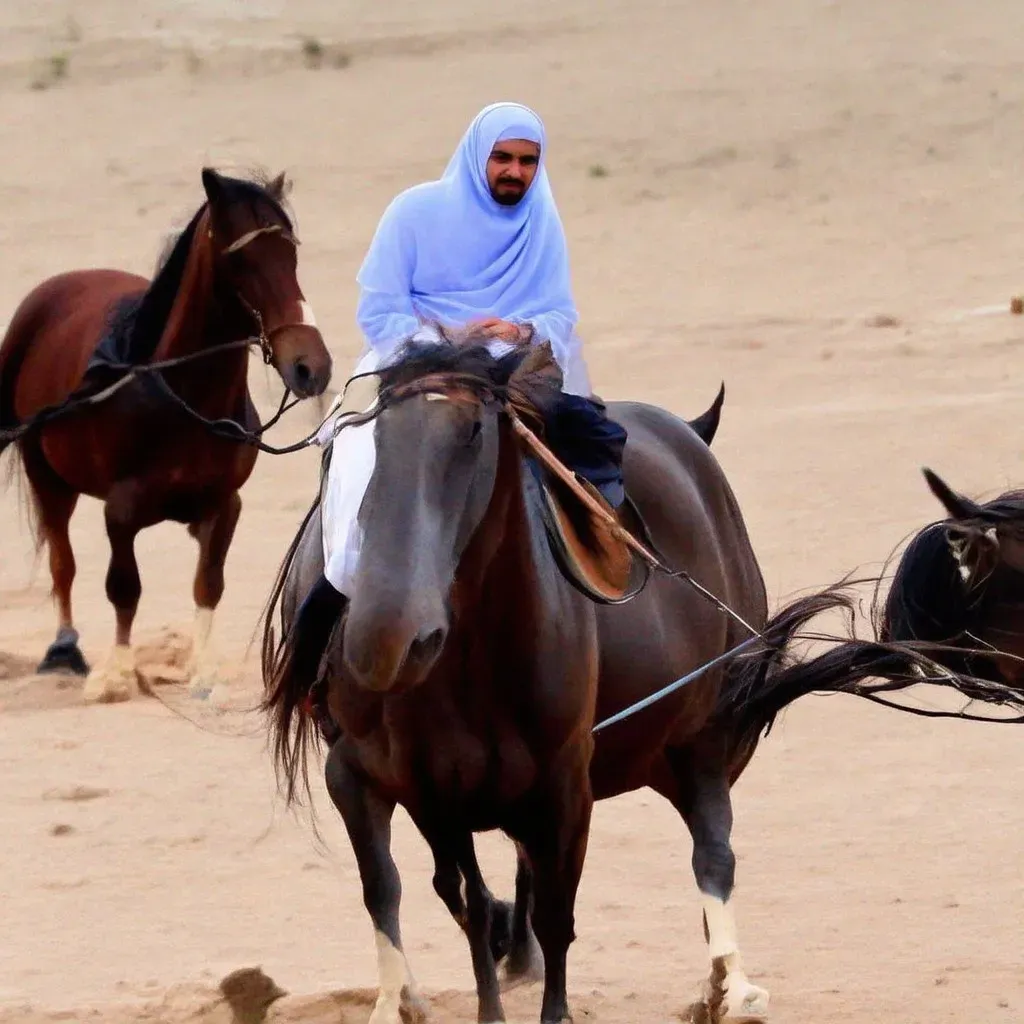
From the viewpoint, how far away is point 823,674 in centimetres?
525

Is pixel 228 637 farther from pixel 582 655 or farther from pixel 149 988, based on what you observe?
pixel 582 655

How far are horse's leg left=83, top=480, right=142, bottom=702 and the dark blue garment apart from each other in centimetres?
412

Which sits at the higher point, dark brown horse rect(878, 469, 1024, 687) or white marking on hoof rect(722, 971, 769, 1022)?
dark brown horse rect(878, 469, 1024, 687)

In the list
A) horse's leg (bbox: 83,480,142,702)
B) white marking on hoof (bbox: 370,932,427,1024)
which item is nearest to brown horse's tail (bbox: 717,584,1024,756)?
white marking on hoof (bbox: 370,932,427,1024)

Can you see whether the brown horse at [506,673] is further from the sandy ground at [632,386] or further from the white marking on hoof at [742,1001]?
the sandy ground at [632,386]

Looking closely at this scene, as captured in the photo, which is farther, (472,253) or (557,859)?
(472,253)

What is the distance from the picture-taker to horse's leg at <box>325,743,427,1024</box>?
4551 mm

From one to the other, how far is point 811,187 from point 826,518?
10940 millimetres

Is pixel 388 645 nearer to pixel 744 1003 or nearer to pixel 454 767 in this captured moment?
pixel 454 767

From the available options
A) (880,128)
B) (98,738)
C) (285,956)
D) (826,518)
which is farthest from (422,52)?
(285,956)

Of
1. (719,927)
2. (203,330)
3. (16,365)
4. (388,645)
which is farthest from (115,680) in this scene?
(388,645)

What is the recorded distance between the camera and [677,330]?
653 inches

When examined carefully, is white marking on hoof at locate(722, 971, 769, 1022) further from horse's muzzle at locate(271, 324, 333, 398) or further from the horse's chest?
horse's muzzle at locate(271, 324, 333, 398)

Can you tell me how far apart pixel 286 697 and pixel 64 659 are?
470 centimetres
